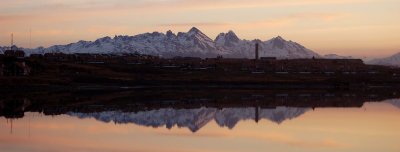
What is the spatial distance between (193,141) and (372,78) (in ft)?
474

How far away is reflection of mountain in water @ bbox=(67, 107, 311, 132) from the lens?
63.5 meters

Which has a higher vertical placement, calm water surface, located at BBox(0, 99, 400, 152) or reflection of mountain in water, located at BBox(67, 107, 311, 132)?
calm water surface, located at BBox(0, 99, 400, 152)

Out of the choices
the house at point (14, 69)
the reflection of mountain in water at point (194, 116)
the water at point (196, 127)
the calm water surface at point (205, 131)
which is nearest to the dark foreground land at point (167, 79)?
the house at point (14, 69)

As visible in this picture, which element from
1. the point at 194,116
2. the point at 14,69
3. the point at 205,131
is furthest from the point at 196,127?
the point at 14,69

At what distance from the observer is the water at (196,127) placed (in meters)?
44.1

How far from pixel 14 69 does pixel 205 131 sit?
11204cm

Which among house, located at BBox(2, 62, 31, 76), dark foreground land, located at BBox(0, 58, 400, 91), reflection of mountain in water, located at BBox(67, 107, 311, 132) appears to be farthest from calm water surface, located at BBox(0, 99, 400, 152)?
house, located at BBox(2, 62, 31, 76)

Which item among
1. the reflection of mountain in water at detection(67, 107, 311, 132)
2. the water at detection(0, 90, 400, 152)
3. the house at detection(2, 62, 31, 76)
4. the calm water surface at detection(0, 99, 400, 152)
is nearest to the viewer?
the calm water surface at detection(0, 99, 400, 152)

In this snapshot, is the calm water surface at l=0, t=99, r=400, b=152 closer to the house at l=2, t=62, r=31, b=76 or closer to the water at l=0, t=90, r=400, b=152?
the water at l=0, t=90, r=400, b=152

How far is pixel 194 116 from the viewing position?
7200cm

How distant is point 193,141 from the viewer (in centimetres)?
4688

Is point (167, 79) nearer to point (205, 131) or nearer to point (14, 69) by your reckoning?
point (14, 69)

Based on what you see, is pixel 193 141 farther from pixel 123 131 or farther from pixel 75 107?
pixel 75 107

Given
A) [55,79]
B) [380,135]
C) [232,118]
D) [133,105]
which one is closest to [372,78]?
[55,79]
